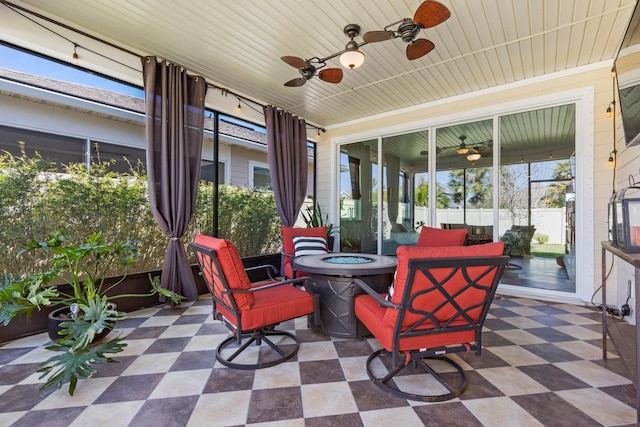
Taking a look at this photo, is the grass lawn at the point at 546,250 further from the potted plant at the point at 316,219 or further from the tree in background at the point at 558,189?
the potted plant at the point at 316,219

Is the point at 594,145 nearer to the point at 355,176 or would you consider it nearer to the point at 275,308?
the point at 355,176

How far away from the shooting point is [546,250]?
412cm

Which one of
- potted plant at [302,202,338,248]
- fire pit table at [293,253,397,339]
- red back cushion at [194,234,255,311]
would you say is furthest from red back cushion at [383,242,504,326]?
potted plant at [302,202,338,248]

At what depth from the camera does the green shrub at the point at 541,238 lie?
13.5 ft

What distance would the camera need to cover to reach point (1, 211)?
8.76ft

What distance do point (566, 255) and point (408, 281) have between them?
3.66 meters

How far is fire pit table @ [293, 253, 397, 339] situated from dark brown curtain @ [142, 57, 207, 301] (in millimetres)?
1717

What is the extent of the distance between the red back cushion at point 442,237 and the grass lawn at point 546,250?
1.56m

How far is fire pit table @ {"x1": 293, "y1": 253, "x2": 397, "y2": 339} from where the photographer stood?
2.53 metres

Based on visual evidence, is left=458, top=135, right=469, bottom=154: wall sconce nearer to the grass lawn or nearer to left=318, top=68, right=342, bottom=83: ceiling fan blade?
the grass lawn

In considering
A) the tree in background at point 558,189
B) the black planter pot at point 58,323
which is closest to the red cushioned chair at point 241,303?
the black planter pot at point 58,323

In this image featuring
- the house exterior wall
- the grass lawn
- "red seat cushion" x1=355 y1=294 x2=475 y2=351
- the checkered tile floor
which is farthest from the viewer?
the grass lawn

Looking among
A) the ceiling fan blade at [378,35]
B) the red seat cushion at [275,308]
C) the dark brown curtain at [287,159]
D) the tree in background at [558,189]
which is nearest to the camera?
the red seat cushion at [275,308]

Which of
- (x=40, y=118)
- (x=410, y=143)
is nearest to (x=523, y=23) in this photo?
(x=410, y=143)
